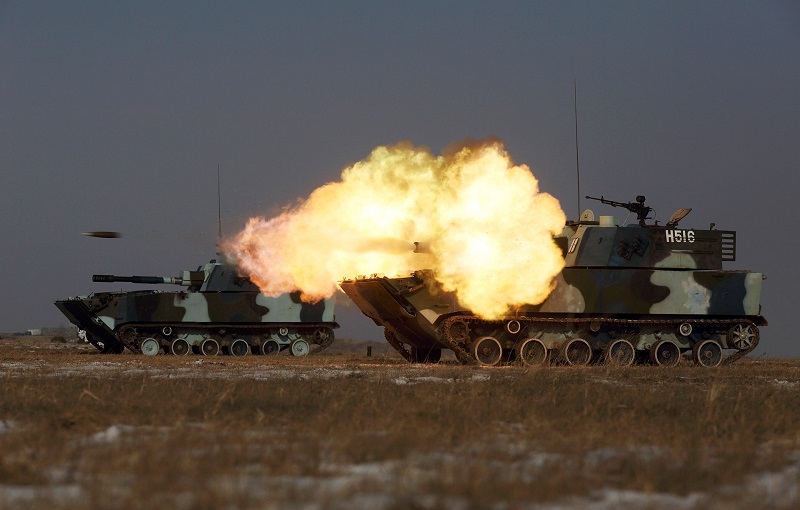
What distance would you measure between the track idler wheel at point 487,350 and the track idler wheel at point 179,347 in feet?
55.7

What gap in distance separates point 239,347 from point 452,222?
16154 mm

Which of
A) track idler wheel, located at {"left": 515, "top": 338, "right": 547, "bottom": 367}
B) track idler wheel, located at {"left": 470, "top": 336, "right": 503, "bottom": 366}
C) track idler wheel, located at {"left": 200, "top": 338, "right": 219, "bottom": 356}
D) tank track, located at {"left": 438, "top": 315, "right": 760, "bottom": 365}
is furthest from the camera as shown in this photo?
track idler wheel, located at {"left": 200, "top": 338, "right": 219, "bottom": 356}

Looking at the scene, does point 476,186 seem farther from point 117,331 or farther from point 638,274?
point 117,331

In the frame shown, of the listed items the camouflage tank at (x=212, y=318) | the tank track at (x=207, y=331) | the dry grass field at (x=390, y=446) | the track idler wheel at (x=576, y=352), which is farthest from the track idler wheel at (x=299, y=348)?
the dry grass field at (x=390, y=446)

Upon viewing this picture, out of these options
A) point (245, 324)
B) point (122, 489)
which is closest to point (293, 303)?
point (245, 324)

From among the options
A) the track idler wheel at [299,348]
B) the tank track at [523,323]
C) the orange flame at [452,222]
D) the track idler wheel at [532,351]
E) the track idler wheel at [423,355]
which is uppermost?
the orange flame at [452,222]

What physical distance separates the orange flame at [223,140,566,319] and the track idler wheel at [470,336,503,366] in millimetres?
735

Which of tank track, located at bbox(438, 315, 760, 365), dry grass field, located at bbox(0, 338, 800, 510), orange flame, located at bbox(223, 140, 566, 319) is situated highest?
orange flame, located at bbox(223, 140, 566, 319)

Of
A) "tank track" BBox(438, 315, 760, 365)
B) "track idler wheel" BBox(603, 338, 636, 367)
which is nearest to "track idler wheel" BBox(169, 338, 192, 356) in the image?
"tank track" BBox(438, 315, 760, 365)

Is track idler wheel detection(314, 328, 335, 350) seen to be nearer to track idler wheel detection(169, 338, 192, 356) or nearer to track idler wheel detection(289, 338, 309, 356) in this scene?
track idler wheel detection(289, 338, 309, 356)

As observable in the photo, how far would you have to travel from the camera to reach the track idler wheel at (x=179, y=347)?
4178 cm

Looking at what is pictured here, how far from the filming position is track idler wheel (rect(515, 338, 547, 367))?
28.8 m

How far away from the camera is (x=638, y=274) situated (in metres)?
29.7

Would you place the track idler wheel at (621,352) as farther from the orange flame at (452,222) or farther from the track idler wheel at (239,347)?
the track idler wheel at (239,347)
